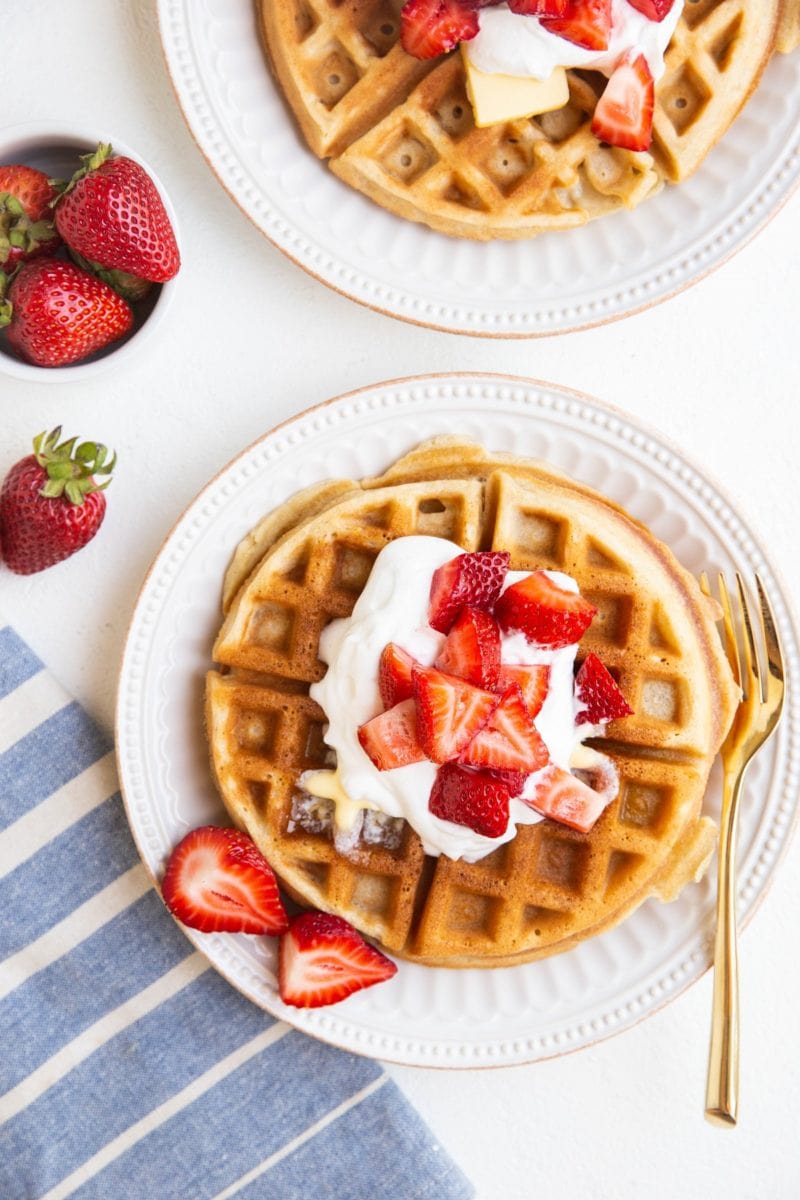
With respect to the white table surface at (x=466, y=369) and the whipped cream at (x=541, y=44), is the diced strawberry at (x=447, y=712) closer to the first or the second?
the white table surface at (x=466, y=369)

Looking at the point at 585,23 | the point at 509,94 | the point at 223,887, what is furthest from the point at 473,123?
the point at 223,887

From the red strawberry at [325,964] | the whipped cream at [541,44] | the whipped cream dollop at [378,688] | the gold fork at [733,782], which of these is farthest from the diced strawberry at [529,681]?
the whipped cream at [541,44]

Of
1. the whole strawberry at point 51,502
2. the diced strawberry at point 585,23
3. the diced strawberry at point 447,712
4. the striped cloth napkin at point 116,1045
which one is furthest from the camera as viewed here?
the striped cloth napkin at point 116,1045

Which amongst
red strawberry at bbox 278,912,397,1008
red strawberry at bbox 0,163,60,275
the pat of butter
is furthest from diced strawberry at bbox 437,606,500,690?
red strawberry at bbox 0,163,60,275

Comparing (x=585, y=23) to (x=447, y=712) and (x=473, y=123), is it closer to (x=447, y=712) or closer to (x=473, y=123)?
(x=473, y=123)

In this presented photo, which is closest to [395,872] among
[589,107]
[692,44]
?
[589,107]

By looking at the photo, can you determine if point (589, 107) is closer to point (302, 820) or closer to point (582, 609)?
point (582, 609)
